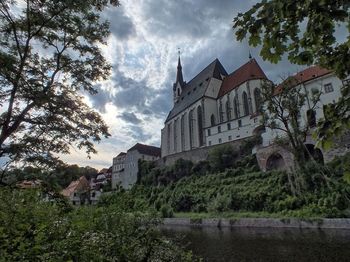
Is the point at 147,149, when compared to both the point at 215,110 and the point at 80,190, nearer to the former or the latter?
the point at 215,110

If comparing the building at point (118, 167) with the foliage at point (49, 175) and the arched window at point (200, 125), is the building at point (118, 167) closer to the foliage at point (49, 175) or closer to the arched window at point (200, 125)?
the arched window at point (200, 125)

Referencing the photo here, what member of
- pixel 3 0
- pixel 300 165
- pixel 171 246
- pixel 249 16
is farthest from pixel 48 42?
pixel 300 165

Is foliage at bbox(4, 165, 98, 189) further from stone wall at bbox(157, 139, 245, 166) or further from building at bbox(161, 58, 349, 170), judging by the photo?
stone wall at bbox(157, 139, 245, 166)

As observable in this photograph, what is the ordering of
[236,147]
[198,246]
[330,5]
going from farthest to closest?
1. [236,147]
2. [198,246]
3. [330,5]

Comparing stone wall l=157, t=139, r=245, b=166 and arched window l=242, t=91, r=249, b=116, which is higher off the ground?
arched window l=242, t=91, r=249, b=116

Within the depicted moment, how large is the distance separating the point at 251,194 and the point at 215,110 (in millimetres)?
32002

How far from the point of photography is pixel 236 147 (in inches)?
1448

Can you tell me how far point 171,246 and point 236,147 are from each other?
110 ft

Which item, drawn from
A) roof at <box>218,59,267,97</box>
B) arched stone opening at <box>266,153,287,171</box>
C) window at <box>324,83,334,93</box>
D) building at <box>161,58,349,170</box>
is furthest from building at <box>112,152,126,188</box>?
window at <box>324,83,334,93</box>

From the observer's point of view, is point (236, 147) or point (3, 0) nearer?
point (3, 0)

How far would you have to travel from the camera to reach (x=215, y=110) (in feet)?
180

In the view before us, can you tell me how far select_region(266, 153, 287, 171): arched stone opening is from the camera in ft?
98.5

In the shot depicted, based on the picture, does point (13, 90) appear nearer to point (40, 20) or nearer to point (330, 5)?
point (40, 20)

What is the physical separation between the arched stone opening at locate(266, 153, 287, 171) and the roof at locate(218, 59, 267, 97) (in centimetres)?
1926
